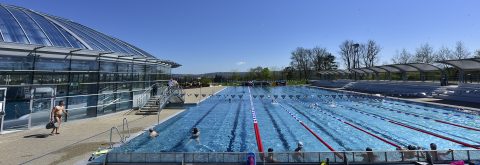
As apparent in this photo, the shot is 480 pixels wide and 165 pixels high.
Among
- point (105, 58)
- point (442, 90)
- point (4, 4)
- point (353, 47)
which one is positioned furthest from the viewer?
point (353, 47)

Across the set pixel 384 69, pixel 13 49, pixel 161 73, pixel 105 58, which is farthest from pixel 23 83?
pixel 384 69

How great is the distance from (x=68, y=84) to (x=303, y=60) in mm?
79892

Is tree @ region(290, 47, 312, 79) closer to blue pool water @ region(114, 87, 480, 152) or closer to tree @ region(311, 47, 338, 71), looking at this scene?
tree @ region(311, 47, 338, 71)

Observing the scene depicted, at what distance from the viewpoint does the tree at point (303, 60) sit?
88938mm

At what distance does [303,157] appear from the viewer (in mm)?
6957

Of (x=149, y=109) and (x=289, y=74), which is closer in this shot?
(x=149, y=109)

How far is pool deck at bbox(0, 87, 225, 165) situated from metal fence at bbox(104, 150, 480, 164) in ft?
4.93

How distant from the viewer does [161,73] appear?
25.6 m

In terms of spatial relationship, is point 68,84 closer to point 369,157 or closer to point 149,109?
point 149,109

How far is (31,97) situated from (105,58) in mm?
4560

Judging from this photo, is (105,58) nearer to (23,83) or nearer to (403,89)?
(23,83)

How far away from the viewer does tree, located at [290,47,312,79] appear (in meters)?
88.9

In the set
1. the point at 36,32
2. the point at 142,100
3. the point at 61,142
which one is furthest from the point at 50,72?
the point at 142,100

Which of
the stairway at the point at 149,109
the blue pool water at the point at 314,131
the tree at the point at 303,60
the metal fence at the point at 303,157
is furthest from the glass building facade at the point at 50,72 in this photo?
the tree at the point at 303,60
